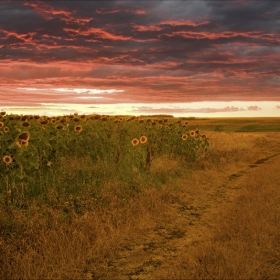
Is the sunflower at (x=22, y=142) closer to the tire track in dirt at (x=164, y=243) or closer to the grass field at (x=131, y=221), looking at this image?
the grass field at (x=131, y=221)

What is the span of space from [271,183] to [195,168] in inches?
115

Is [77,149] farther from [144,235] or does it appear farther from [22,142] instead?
[144,235]

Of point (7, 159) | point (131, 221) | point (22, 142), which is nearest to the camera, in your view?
point (131, 221)

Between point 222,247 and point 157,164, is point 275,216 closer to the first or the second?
point 222,247

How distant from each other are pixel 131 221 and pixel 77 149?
5.68m

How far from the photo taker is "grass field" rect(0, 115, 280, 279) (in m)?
4.72

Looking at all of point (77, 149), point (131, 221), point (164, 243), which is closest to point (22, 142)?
point (131, 221)

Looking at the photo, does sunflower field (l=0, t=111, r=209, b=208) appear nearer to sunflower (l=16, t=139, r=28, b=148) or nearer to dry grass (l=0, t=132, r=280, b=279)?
sunflower (l=16, t=139, r=28, b=148)

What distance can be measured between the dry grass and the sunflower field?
0.95m

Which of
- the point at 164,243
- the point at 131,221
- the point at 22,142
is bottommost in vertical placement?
the point at 164,243

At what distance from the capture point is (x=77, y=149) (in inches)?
456

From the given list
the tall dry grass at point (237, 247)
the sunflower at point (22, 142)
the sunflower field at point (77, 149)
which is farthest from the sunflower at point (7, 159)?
the tall dry grass at point (237, 247)

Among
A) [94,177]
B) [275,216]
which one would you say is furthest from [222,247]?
[94,177]

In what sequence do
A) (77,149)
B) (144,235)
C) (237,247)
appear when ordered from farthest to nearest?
1. (77,149)
2. (144,235)
3. (237,247)
